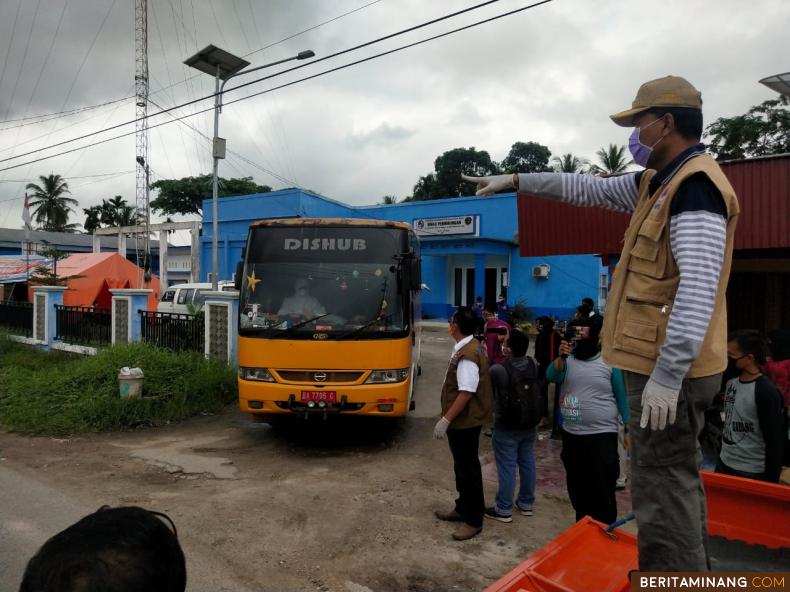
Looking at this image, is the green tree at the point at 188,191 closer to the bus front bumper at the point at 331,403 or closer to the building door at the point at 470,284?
the building door at the point at 470,284

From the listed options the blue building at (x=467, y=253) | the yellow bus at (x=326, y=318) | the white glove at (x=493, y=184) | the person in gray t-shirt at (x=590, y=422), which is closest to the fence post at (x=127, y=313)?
the yellow bus at (x=326, y=318)

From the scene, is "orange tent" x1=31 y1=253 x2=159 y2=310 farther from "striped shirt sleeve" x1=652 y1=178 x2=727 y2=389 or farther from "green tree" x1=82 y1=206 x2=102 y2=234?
"green tree" x1=82 y1=206 x2=102 y2=234

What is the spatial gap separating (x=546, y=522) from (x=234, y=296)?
656 centimetres

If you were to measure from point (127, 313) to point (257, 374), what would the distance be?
6.04m

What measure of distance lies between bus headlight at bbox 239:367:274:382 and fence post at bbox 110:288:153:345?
5131 millimetres

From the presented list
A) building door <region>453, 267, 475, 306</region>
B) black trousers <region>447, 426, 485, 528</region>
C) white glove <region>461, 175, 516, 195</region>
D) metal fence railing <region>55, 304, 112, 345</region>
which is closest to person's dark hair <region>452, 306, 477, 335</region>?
black trousers <region>447, 426, 485, 528</region>

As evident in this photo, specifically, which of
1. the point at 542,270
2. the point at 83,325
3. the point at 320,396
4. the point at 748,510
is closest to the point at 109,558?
the point at 748,510

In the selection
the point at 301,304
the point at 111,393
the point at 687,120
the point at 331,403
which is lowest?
the point at 111,393

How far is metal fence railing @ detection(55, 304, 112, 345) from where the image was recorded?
39.4 feet

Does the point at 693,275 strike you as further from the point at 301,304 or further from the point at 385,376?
the point at 301,304

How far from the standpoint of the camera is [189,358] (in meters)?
9.59

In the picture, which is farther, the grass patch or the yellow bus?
the grass patch

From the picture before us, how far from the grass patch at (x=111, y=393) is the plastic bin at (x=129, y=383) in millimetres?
155

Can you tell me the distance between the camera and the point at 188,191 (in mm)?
41844
